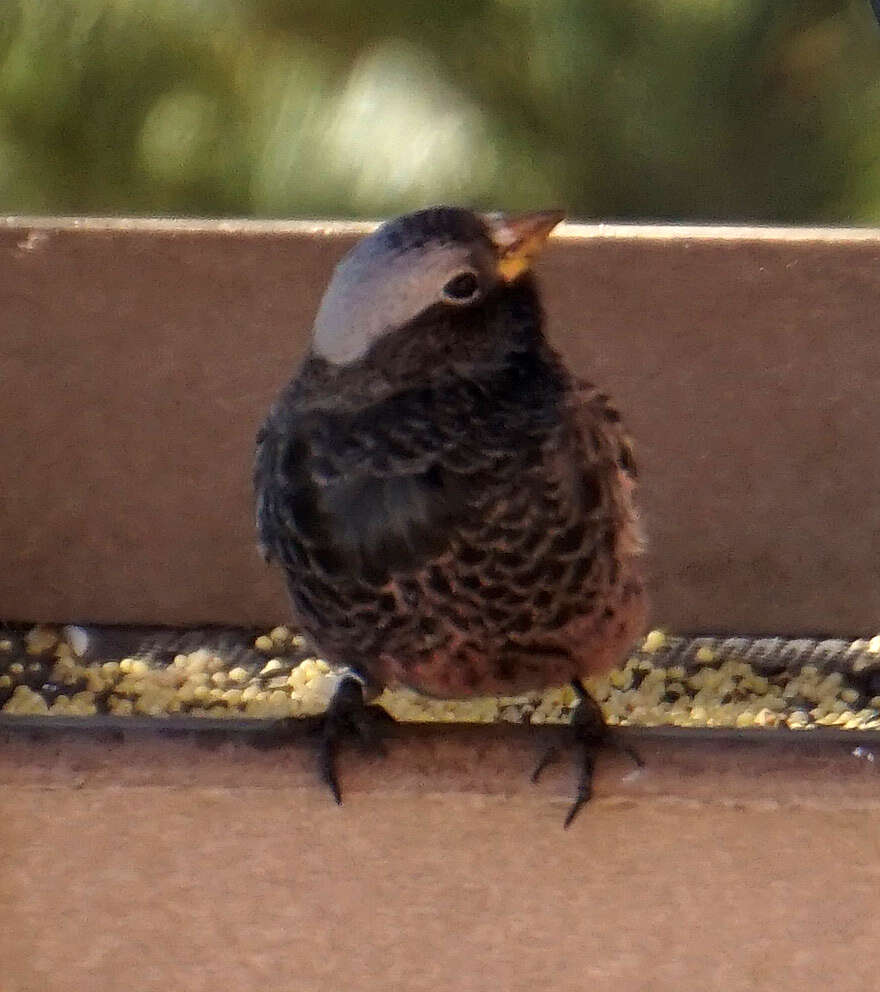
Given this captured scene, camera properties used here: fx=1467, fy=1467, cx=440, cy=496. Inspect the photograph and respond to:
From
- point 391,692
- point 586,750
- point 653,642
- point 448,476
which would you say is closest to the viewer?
point 586,750

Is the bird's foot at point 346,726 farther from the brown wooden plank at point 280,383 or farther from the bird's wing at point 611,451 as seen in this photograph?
the brown wooden plank at point 280,383

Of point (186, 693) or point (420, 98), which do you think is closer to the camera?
point (186, 693)

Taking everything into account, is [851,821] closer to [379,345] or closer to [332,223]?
[379,345]

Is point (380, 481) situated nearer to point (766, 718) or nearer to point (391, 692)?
point (391, 692)

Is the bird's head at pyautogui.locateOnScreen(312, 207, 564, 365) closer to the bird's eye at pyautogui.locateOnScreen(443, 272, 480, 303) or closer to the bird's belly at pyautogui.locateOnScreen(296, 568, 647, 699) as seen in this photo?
the bird's eye at pyautogui.locateOnScreen(443, 272, 480, 303)

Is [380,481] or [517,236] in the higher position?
[517,236]

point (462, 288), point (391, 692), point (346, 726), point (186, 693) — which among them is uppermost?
point (462, 288)

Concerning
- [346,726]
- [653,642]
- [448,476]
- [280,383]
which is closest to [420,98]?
[280,383]
